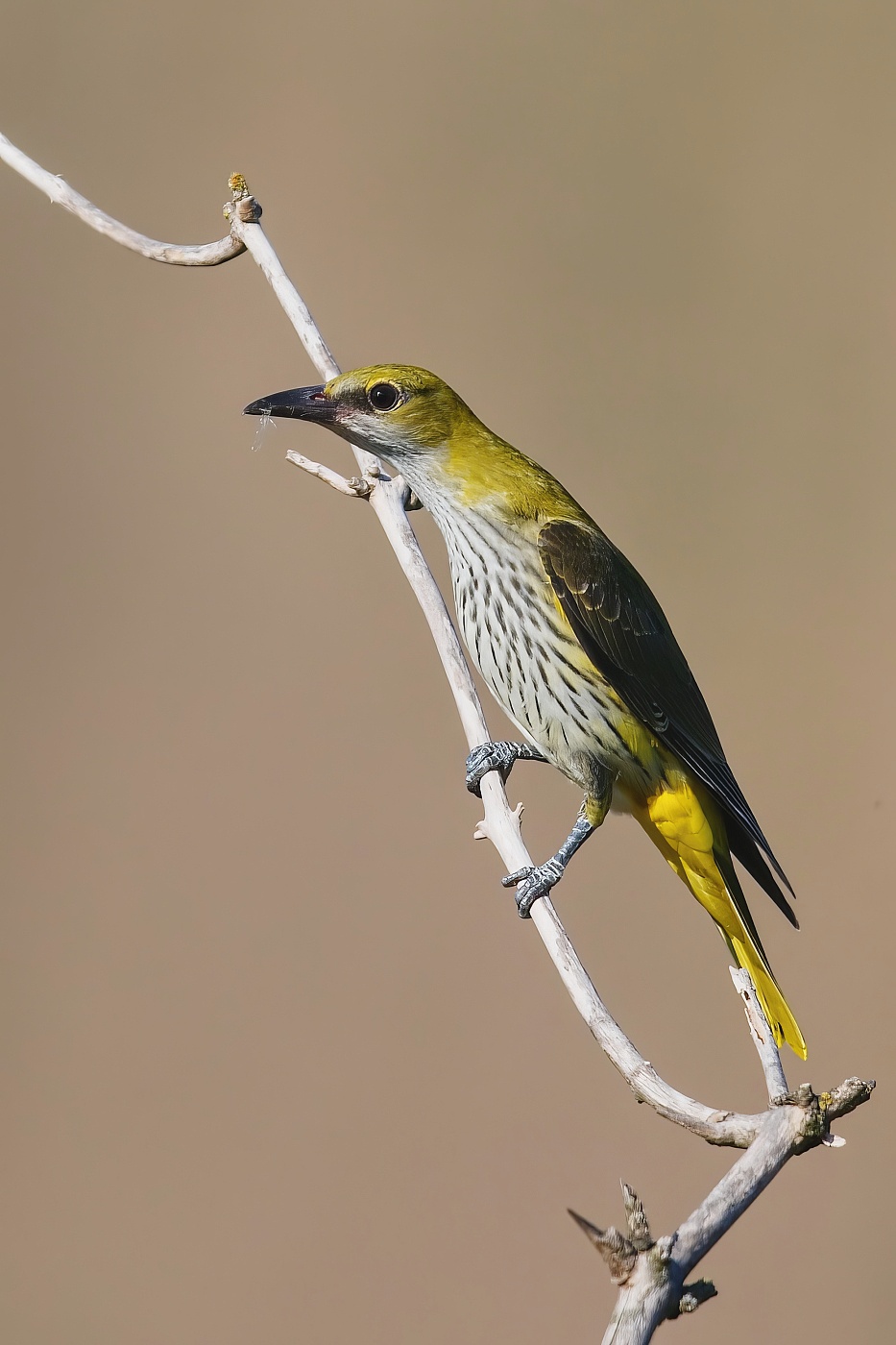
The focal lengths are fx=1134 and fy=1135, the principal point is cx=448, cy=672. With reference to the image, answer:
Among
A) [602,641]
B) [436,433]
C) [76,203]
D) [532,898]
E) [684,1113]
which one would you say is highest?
[76,203]

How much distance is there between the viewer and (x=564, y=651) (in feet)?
8.64

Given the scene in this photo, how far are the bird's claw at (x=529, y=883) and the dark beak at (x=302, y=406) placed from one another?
103 centimetres

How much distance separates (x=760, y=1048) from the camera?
1635 millimetres

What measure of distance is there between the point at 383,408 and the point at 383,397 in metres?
0.03

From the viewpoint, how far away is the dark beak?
2395mm

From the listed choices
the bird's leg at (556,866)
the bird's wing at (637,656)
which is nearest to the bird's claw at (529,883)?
the bird's leg at (556,866)

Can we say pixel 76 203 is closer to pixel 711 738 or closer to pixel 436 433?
pixel 436 433

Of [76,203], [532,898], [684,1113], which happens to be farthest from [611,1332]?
[76,203]

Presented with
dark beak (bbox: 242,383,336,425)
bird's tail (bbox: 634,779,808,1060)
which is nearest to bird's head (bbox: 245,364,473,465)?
dark beak (bbox: 242,383,336,425)

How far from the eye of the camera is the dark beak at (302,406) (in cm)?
239

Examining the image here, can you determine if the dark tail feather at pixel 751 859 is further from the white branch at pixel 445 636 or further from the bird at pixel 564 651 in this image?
the white branch at pixel 445 636

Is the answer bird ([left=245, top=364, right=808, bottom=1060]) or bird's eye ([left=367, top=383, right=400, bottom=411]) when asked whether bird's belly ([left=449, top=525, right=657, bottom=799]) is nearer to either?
bird ([left=245, top=364, right=808, bottom=1060])

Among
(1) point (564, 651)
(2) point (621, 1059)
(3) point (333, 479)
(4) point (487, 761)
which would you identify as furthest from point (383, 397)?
(2) point (621, 1059)

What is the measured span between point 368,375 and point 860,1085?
1.70m
